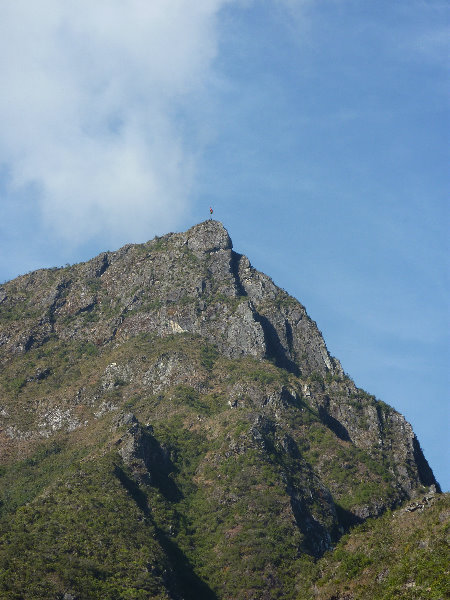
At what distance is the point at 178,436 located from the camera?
129125 mm

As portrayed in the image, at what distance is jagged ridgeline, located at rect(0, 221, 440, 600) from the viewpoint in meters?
94.6

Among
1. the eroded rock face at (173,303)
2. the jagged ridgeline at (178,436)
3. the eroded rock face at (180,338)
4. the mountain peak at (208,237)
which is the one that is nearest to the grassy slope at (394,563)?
the jagged ridgeline at (178,436)

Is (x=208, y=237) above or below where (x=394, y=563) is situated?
above

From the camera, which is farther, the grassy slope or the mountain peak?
the mountain peak

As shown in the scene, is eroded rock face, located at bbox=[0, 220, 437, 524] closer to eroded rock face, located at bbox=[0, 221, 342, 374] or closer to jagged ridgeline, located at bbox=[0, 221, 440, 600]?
eroded rock face, located at bbox=[0, 221, 342, 374]

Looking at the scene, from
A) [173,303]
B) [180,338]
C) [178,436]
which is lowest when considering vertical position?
[178,436]

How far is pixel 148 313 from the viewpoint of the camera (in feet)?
556

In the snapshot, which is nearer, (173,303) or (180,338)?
(180,338)

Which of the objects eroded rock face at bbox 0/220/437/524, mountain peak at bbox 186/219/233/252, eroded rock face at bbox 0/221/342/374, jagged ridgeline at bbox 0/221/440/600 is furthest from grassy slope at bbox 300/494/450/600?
mountain peak at bbox 186/219/233/252

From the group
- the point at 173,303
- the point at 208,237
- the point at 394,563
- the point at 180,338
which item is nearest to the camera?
the point at 394,563

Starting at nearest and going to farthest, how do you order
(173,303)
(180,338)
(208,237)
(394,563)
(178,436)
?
(394,563), (178,436), (180,338), (173,303), (208,237)

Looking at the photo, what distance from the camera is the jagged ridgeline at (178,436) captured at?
9462 cm

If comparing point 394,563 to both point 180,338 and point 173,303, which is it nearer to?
point 180,338

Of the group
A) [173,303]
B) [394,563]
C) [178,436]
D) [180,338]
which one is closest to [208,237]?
[173,303]
